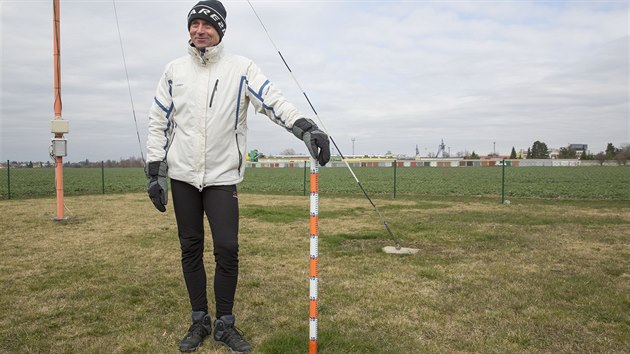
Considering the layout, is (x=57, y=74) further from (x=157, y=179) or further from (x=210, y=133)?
(x=210, y=133)

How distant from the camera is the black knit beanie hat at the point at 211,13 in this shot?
119 inches

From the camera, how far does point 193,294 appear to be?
3.41 metres

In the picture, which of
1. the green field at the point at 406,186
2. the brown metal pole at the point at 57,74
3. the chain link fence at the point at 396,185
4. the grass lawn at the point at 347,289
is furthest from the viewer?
the green field at the point at 406,186

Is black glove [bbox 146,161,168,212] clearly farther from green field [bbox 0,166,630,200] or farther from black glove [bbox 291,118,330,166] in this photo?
green field [bbox 0,166,630,200]

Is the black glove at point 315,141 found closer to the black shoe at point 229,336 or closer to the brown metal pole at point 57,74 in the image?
the black shoe at point 229,336

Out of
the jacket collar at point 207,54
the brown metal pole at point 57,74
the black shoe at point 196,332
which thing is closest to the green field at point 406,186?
the brown metal pole at point 57,74

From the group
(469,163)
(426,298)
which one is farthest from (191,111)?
(469,163)

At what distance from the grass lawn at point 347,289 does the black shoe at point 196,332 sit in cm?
14

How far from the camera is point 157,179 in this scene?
3.21 meters

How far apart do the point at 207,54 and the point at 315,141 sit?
40.2 inches

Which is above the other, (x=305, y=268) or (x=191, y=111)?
(x=191, y=111)

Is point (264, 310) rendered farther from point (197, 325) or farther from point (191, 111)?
point (191, 111)

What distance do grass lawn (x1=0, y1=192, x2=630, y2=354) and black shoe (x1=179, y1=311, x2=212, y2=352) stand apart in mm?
138

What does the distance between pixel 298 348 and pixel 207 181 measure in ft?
4.42
